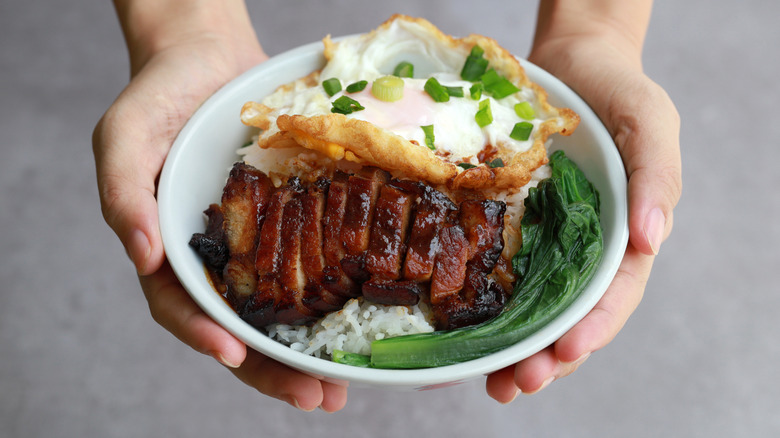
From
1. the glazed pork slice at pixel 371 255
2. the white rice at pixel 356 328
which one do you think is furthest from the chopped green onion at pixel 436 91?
the white rice at pixel 356 328

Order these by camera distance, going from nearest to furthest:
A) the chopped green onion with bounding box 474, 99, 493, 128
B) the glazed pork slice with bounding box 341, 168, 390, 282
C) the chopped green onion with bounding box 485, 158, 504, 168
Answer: the glazed pork slice with bounding box 341, 168, 390, 282, the chopped green onion with bounding box 485, 158, 504, 168, the chopped green onion with bounding box 474, 99, 493, 128

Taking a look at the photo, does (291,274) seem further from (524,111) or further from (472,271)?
(524,111)

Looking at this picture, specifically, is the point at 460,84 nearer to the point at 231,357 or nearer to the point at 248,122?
the point at 248,122

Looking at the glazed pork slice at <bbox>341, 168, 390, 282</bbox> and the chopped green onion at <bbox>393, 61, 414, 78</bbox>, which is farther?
the chopped green onion at <bbox>393, 61, 414, 78</bbox>

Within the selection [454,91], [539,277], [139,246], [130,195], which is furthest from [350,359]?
[454,91]

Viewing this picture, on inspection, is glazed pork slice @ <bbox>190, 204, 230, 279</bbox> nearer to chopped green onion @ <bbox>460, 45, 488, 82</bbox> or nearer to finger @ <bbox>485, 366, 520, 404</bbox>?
finger @ <bbox>485, 366, 520, 404</bbox>

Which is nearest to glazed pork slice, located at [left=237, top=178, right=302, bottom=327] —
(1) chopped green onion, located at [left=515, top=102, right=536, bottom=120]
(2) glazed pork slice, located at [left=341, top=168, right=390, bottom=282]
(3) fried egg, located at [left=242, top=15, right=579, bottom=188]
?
(2) glazed pork slice, located at [left=341, top=168, right=390, bottom=282]

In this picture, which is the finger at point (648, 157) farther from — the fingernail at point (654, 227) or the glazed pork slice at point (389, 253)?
the glazed pork slice at point (389, 253)
